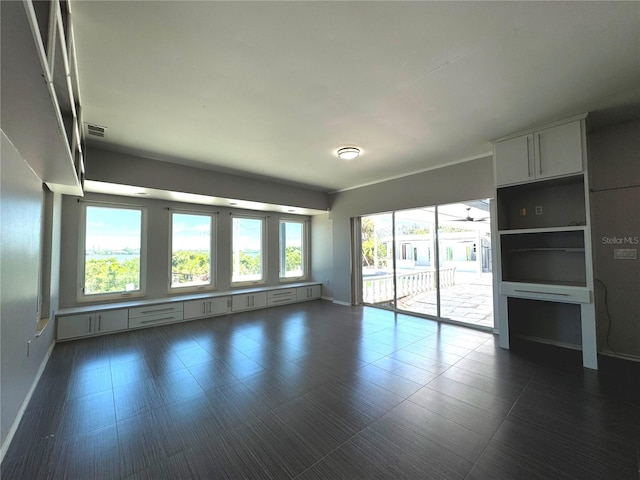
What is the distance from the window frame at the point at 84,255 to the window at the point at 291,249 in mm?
3142

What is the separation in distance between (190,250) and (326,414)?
15.0 feet

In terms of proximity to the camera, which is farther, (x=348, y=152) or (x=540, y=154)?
(x=348, y=152)

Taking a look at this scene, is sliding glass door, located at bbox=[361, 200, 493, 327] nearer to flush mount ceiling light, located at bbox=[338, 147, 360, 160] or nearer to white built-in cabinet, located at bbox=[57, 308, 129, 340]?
flush mount ceiling light, located at bbox=[338, 147, 360, 160]

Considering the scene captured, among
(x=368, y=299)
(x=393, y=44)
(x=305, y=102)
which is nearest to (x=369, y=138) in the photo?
(x=305, y=102)

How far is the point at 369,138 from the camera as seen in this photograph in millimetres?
3457

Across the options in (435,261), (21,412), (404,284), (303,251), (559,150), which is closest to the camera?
(21,412)

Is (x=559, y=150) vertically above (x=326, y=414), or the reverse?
(x=559, y=150)

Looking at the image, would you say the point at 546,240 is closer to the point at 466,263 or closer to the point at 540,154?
the point at 466,263

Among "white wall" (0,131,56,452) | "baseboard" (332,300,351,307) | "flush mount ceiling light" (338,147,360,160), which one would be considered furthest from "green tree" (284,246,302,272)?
"white wall" (0,131,56,452)

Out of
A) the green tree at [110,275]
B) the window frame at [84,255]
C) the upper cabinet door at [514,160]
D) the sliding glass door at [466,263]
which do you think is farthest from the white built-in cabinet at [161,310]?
the upper cabinet door at [514,160]

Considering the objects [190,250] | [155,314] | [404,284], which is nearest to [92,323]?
[155,314]

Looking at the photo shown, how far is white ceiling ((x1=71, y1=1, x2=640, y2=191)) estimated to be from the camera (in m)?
1.65

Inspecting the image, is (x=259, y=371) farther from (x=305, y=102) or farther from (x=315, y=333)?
(x=305, y=102)

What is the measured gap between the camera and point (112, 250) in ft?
15.0
